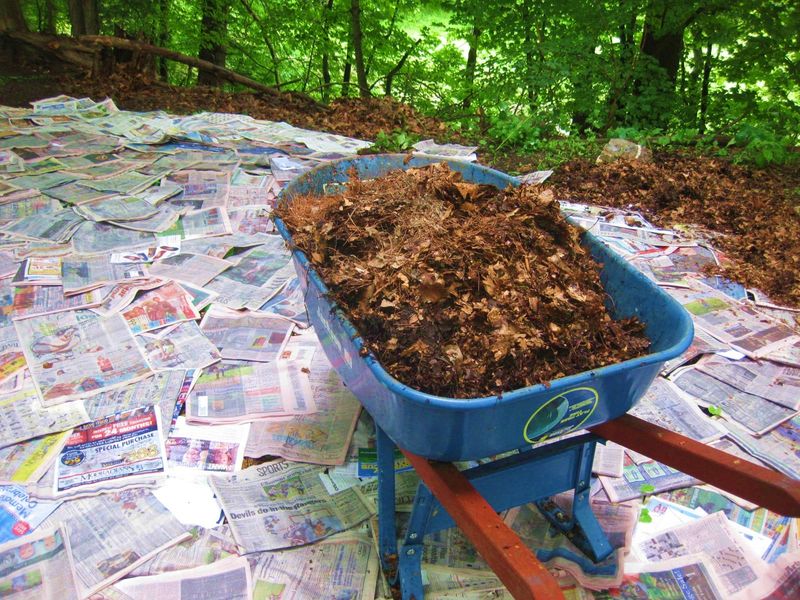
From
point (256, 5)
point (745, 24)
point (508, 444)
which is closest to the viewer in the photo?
point (508, 444)

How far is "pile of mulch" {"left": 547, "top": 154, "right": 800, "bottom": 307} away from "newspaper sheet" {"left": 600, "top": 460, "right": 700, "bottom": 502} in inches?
62.0

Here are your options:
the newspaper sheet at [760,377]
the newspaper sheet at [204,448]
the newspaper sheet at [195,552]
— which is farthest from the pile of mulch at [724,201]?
the newspaper sheet at [195,552]

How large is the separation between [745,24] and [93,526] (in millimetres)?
5561

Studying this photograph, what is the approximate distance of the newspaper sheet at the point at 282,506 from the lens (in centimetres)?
171

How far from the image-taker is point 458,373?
1265 mm

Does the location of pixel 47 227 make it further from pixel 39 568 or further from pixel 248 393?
pixel 39 568

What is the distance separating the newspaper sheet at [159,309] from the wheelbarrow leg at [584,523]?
74.2 inches

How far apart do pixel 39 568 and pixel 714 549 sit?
1962 millimetres

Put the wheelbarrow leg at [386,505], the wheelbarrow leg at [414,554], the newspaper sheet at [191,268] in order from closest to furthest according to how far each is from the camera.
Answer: the wheelbarrow leg at [414,554]
the wheelbarrow leg at [386,505]
the newspaper sheet at [191,268]

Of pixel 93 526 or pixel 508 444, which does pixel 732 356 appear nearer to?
pixel 508 444

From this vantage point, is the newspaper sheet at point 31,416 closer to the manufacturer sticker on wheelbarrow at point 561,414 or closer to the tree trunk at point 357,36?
the manufacturer sticker on wheelbarrow at point 561,414

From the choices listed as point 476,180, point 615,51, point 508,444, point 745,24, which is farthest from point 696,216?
point 508,444

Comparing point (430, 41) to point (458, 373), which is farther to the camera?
point (430, 41)

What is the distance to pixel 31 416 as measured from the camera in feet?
6.88
